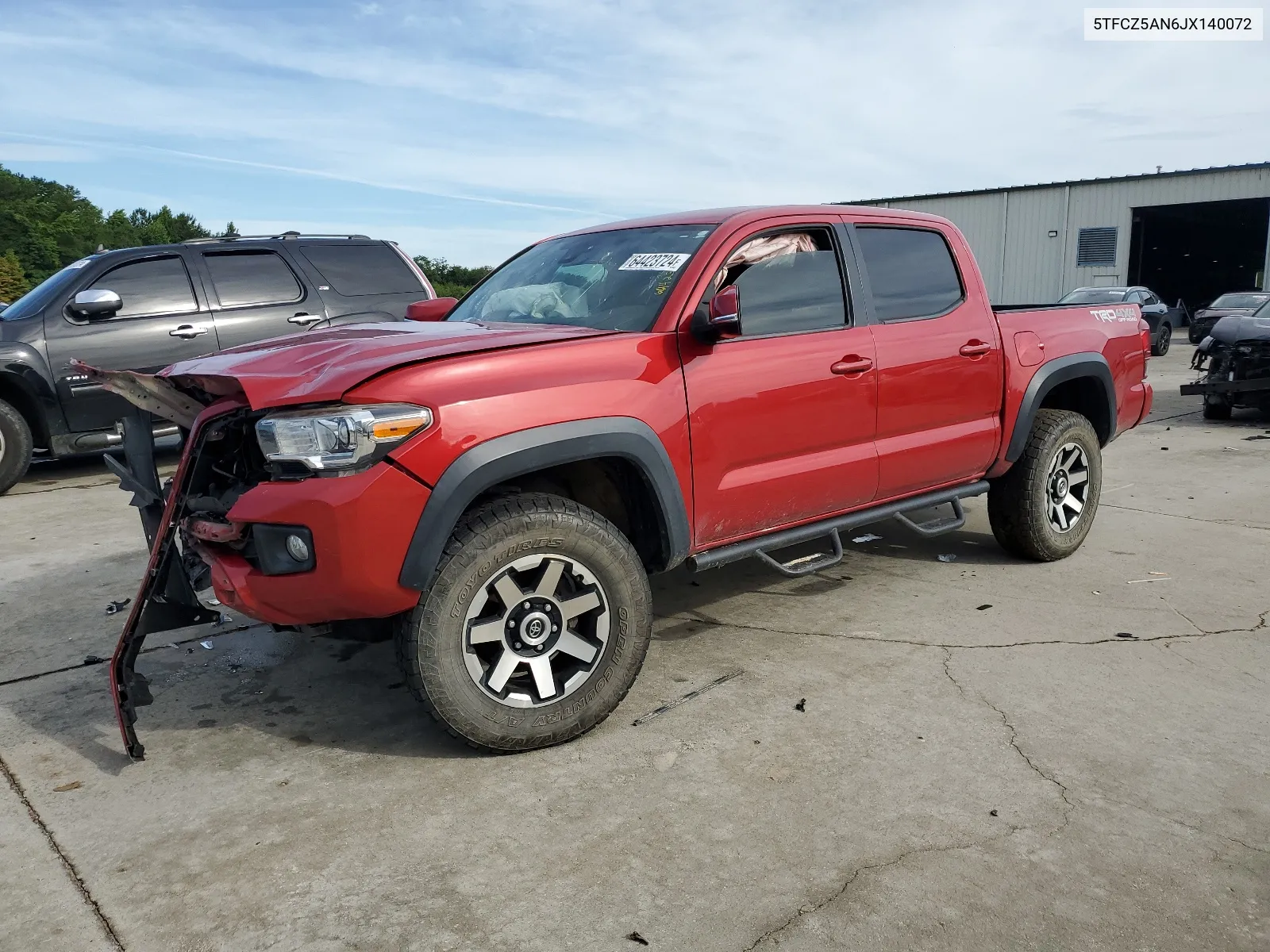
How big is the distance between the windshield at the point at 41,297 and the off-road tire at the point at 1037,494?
7126mm

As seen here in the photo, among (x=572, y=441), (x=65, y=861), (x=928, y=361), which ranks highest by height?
(x=928, y=361)

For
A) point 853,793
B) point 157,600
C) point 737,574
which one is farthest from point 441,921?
point 737,574

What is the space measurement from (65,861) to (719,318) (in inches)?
101

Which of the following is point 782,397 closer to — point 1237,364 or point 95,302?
point 95,302

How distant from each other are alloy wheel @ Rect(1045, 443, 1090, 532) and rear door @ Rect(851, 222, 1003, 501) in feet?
1.95

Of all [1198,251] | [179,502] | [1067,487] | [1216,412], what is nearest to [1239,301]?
[1216,412]

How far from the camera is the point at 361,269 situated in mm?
8922

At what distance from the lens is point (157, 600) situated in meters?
3.30

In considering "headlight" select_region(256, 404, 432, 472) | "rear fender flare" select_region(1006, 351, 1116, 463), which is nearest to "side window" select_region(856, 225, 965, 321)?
"rear fender flare" select_region(1006, 351, 1116, 463)

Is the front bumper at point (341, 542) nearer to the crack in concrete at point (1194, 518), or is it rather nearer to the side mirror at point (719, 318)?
the side mirror at point (719, 318)

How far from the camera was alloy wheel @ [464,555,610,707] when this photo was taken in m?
→ 3.14

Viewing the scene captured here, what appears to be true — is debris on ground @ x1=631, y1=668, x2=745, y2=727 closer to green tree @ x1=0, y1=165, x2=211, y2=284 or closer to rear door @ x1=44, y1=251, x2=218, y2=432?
rear door @ x1=44, y1=251, x2=218, y2=432

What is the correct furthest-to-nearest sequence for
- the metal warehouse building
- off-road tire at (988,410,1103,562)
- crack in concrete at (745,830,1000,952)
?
1. the metal warehouse building
2. off-road tire at (988,410,1103,562)
3. crack in concrete at (745,830,1000,952)

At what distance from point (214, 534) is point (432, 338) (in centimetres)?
95
